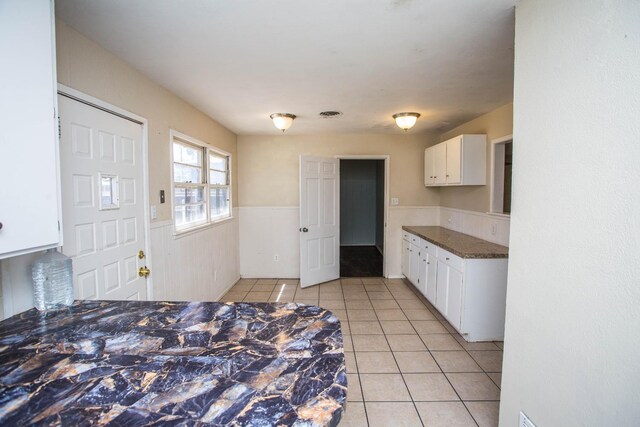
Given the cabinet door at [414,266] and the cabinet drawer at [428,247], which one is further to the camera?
the cabinet door at [414,266]

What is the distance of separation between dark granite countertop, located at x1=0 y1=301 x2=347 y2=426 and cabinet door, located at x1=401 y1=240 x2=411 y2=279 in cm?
344

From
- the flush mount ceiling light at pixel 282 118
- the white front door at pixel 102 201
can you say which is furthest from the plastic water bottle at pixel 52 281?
the flush mount ceiling light at pixel 282 118

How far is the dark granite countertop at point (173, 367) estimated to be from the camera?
0.80m

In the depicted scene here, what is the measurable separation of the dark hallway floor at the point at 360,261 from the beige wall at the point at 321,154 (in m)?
1.42

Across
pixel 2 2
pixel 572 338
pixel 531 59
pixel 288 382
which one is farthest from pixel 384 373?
pixel 2 2

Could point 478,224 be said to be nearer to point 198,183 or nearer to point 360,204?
point 198,183

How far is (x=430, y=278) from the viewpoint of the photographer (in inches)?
145

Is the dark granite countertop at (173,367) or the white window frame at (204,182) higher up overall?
the white window frame at (204,182)

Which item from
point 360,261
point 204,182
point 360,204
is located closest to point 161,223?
point 204,182

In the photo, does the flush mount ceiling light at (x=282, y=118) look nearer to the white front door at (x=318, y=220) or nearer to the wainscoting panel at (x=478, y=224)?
the white front door at (x=318, y=220)

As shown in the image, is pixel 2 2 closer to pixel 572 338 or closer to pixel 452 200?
pixel 572 338

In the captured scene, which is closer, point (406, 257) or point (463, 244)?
point (463, 244)

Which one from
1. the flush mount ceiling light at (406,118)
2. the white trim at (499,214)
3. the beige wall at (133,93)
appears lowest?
the white trim at (499,214)

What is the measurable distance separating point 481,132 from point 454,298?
6.99 ft
